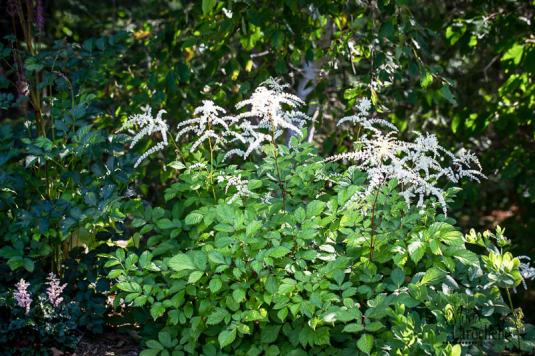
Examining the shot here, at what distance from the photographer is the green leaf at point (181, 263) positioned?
231 cm

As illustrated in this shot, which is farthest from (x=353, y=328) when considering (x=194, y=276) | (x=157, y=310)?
(x=157, y=310)

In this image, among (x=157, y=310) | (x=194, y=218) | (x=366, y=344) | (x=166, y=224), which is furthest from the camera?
(x=166, y=224)

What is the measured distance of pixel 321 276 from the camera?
2.31 meters

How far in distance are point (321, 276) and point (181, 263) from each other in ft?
1.60

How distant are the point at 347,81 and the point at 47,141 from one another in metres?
2.58

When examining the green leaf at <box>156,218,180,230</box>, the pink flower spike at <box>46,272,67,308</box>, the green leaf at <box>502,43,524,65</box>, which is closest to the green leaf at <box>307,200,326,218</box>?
the green leaf at <box>156,218,180,230</box>

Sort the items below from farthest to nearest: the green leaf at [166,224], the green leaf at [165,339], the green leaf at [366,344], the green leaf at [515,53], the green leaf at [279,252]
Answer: the green leaf at [515,53] → the green leaf at [166,224] → the green leaf at [165,339] → the green leaf at [279,252] → the green leaf at [366,344]

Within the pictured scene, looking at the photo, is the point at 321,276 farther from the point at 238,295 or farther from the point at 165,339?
the point at 165,339

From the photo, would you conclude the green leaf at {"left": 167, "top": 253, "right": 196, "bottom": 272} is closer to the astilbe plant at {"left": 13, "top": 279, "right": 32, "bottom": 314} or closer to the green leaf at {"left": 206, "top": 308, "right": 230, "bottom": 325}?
the green leaf at {"left": 206, "top": 308, "right": 230, "bottom": 325}

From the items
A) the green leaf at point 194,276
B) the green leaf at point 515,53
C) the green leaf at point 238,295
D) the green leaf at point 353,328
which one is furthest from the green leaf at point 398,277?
the green leaf at point 515,53

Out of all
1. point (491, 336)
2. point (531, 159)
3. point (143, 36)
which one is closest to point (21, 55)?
point (143, 36)

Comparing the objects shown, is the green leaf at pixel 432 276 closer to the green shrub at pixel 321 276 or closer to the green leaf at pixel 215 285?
the green shrub at pixel 321 276

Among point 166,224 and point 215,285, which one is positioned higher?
point 166,224

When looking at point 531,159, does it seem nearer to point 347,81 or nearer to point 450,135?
point 450,135
